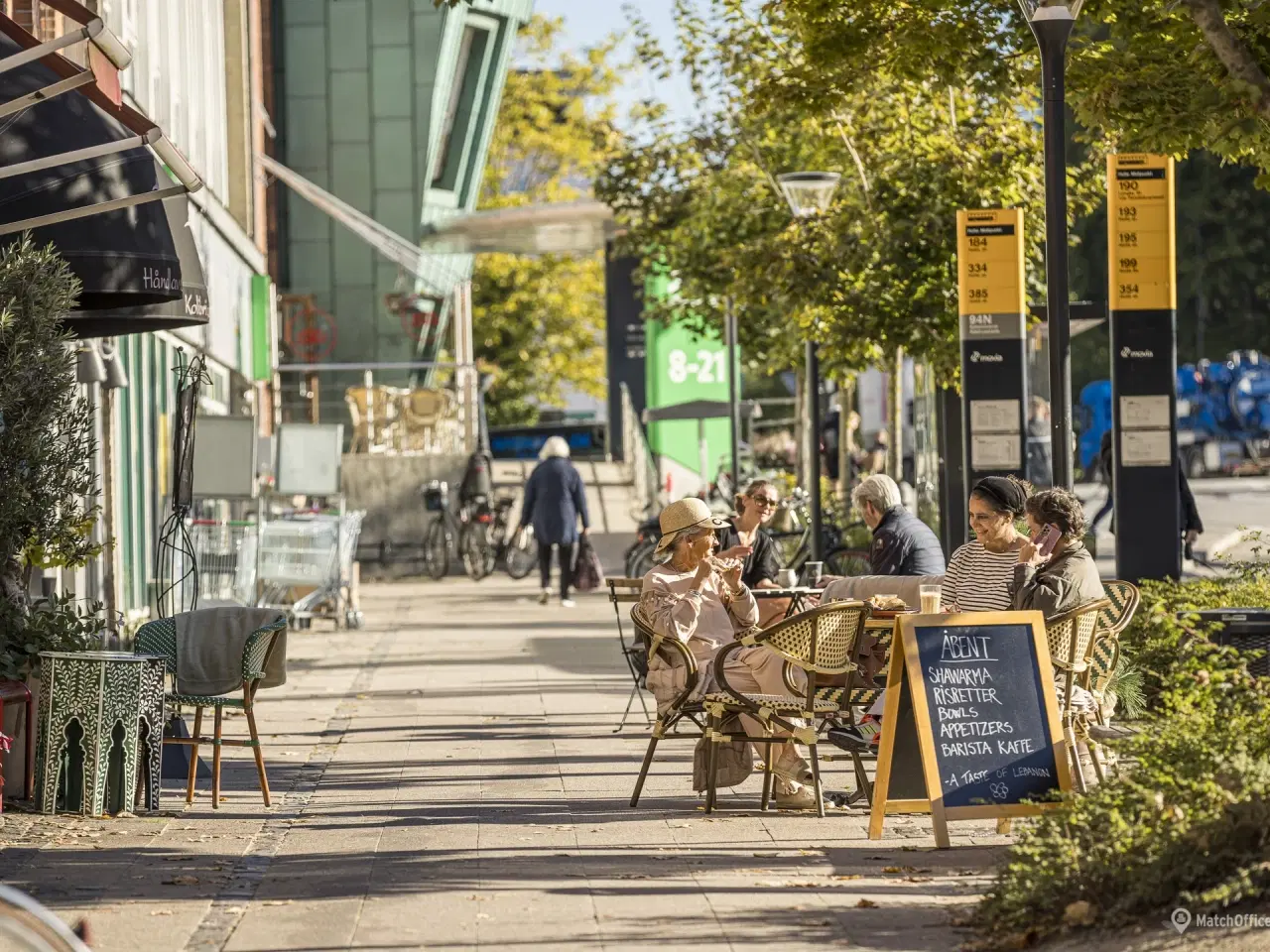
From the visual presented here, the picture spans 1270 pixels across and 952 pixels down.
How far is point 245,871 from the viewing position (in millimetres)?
7730

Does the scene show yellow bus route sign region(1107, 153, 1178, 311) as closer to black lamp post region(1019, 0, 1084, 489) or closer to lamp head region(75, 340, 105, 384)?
black lamp post region(1019, 0, 1084, 489)

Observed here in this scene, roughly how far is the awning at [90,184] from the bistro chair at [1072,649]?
4984 millimetres

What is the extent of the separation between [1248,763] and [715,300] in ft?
64.7

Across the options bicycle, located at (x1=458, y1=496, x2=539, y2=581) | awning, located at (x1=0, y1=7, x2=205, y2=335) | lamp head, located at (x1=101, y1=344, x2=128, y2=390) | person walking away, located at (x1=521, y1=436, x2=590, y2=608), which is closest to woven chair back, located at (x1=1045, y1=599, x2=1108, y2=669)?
awning, located at (x1=0, y1=7, x2=205, y2=335)

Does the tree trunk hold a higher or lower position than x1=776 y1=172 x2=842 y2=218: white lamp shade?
lower

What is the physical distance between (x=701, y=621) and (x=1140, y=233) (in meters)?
5.80

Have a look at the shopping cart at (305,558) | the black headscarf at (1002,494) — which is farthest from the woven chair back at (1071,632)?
the shopping cart at (305,558)

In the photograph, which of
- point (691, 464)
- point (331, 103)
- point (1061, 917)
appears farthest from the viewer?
point (331, 103)

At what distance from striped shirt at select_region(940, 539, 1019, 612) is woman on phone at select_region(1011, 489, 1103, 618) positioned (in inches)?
3.9

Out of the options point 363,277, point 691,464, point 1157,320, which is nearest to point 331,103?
point 363,277

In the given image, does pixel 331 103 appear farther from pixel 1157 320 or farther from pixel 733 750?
pixel 733 750

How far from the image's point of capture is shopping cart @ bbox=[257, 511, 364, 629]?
18641mm

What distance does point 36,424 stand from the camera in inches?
370

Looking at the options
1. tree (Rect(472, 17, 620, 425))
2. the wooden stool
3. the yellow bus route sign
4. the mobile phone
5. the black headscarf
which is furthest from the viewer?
tree (Rect(472, 17, 620, 425))
